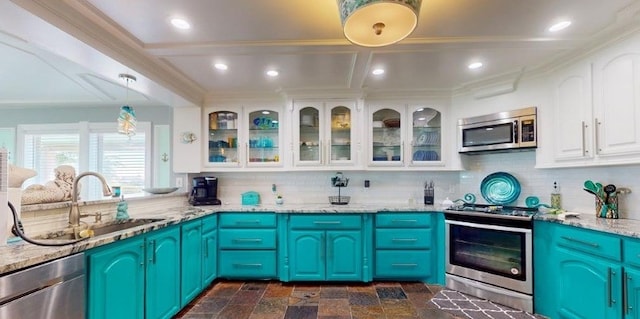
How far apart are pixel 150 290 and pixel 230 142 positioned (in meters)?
2.02

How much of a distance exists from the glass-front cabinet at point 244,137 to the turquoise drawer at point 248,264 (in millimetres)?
1036

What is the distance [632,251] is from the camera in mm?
1847

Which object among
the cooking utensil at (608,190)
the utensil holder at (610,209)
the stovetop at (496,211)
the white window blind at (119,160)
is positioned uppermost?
the white window blind at (119,160)

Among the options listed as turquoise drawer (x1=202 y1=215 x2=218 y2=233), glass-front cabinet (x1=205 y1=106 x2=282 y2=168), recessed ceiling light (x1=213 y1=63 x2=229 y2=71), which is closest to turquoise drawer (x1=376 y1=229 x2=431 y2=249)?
glass-front cabinet (x1=205 y1=106 x2=282 y2=168)

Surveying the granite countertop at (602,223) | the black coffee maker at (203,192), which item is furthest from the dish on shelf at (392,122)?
the black coffee maker at (203,192)

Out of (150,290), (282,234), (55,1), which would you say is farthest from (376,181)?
(55,1)

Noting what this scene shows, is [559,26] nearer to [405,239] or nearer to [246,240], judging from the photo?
[405,239]

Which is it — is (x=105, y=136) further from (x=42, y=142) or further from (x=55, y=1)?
(x=55, y=1)

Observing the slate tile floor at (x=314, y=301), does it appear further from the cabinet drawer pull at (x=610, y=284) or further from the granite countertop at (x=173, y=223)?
the cabinet drawer pull at (x=610, y=284)

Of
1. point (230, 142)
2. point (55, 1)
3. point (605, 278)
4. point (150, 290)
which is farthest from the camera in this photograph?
point (230, 142)

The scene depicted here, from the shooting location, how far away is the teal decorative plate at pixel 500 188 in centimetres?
322

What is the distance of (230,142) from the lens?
12.5 ft

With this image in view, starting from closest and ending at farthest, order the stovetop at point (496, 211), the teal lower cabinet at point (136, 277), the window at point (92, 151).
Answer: the teal lower cabinet at point (136, 277) < the stovetop at point (496, 211) < the window at point (92, 151)

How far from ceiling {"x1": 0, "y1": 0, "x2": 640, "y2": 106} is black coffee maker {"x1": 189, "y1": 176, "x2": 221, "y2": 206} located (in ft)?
3.13
